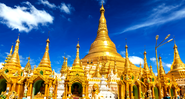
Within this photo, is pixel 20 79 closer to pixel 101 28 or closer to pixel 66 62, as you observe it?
pixel 66 62

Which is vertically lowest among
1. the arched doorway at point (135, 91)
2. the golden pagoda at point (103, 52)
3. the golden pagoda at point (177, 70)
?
the arched doorway at point (135, 91)

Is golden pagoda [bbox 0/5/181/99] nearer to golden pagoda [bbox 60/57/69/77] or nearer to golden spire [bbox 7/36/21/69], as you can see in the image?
golden spire [bbox 7/36/21/69]

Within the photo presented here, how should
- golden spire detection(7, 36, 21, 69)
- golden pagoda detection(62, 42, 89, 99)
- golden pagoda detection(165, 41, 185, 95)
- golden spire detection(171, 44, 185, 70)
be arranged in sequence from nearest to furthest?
golden pagoda detection(62, 42, 89, 99), golden spire detection(7, 36, 21, 69), golden pagoda detection(165, 41, 185, 95), golden spire detection(171, 44, 185, 70)

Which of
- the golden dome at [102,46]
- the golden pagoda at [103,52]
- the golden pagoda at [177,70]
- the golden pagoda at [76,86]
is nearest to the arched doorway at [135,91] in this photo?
the golden pagoda at [76,86]

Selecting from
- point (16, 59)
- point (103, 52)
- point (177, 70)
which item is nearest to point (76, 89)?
point (16, 59)

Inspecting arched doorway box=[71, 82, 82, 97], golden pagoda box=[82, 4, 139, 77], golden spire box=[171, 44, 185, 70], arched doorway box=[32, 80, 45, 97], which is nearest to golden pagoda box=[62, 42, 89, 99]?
arched doorway box=[71, 82, 82, 97]

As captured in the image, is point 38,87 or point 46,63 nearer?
point 38,87

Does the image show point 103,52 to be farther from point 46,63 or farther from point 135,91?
point 135,91

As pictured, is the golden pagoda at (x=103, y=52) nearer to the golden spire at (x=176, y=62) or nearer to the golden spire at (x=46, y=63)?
the golden spire at (x=176, y=62)

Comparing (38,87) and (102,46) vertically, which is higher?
(102,46)

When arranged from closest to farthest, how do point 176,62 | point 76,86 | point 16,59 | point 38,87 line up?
point 38,87 → point 76,86 → point 16,59 → point 176,62

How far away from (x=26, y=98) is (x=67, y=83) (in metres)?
4.74

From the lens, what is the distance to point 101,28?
47.3 meters

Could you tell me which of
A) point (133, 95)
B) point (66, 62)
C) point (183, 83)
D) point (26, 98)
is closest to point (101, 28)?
point (66, 62)
